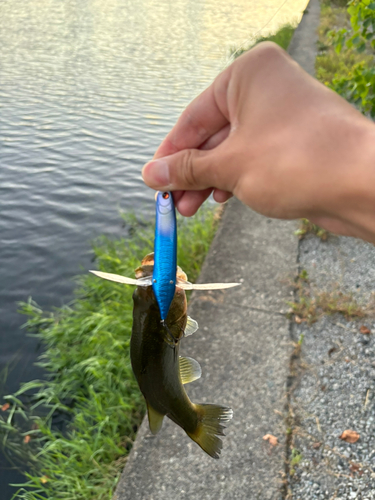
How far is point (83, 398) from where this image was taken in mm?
3750

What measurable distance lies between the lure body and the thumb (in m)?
0.26

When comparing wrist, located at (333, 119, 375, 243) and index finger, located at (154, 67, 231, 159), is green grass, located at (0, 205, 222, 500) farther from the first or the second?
wrist, located at (333, 119, 375, 243)

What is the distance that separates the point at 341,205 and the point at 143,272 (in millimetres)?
641

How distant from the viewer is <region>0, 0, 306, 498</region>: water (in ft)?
19.4

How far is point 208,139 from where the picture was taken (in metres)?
1.77

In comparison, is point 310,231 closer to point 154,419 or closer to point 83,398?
point 83,398

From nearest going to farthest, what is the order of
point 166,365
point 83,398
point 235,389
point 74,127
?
point 166,365 < point 235,389 < point 83,398 < point 74,127

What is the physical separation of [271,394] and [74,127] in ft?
27.1

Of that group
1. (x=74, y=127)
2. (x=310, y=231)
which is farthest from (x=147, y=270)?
(x=74, y=127)

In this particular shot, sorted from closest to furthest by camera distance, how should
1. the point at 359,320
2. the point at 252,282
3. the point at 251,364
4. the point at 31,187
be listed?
the point at 251,364 < the point at 359,320 < the point at 252,282 < the point at 31,187

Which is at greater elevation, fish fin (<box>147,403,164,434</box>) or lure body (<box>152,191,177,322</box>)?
lure body (<box>152,191,177,322</box>)

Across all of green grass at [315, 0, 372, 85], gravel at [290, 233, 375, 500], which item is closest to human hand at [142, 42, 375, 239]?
gravel at [290, 233, 375, 500]

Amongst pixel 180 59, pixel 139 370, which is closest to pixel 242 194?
pixel 139 370

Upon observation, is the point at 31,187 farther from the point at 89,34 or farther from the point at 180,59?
the point at 89,34
